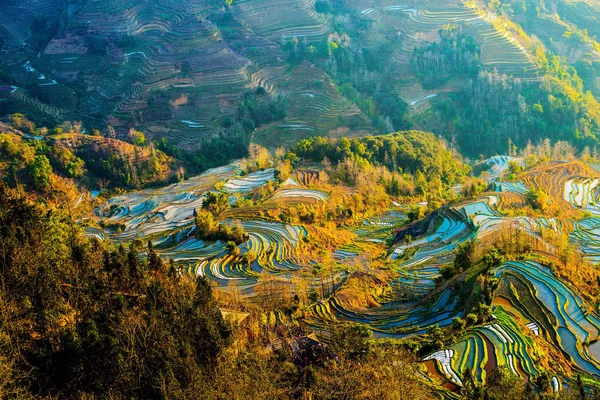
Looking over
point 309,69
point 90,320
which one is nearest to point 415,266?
point 90,320

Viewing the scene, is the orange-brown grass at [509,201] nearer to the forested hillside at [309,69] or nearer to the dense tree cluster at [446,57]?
the forested hillside at [309,69]

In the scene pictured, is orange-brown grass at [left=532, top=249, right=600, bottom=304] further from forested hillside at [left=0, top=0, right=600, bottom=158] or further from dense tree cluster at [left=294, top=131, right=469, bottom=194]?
forested hillside at [left=0, top=0, right=600, bottom=158]

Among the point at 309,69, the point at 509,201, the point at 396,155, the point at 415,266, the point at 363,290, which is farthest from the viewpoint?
the point at 309,69

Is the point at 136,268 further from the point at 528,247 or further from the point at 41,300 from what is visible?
the point at 528,247

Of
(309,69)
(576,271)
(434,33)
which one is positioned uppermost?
(576,271)

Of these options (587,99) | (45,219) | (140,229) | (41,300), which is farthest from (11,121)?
(587,99)

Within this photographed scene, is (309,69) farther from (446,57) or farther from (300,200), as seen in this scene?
(300,200)

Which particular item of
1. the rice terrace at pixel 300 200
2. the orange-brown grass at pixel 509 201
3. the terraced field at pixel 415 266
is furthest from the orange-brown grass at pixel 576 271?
the orange-brown grass at pixel 509 201

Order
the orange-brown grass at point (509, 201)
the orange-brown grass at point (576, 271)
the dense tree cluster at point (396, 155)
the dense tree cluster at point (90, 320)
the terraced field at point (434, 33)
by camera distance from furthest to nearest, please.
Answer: the terraced field at point (434, 33), the dense tree cluster at point (396, 155), the orange-brown grass at point (509, 201), the orange-brown grass at point (576, 271), the dense tree cluster at point (90, 320)

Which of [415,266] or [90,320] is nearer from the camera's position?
[90,320]
